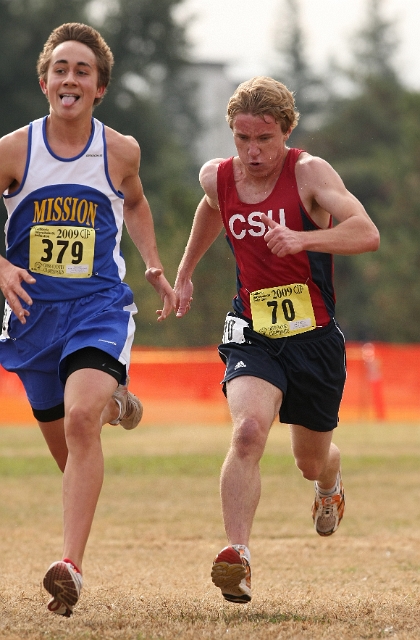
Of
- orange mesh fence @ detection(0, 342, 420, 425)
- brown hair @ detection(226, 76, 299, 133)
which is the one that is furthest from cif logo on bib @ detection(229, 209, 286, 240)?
orange mesh fence @ detection(0, 342, 420, 425)

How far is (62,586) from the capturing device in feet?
15.4

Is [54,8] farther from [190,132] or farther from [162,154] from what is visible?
[190,132]

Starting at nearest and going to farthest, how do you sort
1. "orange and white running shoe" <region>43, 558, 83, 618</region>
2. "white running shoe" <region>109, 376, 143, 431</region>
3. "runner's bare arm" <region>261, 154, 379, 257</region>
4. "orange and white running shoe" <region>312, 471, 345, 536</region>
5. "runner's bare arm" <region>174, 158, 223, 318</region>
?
"orange and white running shoe" <region>43, 558, 83, 618</region> < "runner's bare arm" <region>261, 154, 379, 257</region> < "white running shoe" <region>109, 376, 143, 431</region> < "runner's bare arm" <region>174, 158, 223, 318</region> < "orange and white running shoe" <region>312, 471, 345, 536</region>

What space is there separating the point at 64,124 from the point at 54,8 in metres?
38.4

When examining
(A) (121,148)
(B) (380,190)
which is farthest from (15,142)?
(B) (380,190)

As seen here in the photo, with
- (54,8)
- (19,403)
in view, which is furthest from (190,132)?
(19,403)

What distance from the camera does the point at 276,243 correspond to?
16.6 ft

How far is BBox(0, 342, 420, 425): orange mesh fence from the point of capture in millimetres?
21750

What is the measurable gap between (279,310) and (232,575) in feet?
4.63

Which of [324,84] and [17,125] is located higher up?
[324,84]

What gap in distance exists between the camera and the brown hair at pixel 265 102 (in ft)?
18.0

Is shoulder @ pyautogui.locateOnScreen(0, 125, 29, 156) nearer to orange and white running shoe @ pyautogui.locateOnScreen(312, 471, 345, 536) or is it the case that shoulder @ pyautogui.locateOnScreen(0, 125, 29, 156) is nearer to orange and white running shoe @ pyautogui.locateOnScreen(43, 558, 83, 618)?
orange and white running shoe @ pyautogui.locateOnScreen(43, 558, 83, 618)

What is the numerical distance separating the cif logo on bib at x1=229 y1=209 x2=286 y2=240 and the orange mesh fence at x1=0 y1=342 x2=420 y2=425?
15.6m

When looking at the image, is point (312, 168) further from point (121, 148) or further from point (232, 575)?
point (232, 575)
